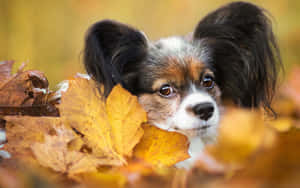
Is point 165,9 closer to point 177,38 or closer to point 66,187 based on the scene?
point 177,38

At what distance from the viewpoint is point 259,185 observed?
0.53 m

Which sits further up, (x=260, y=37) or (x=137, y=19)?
(x=260, y=37)

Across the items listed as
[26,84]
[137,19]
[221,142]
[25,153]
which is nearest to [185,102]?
[26,84]

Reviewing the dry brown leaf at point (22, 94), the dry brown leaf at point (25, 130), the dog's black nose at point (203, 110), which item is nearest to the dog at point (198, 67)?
the dog's black nose at point (203, 110)

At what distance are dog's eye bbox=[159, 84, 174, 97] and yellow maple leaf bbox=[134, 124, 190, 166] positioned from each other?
779 mm

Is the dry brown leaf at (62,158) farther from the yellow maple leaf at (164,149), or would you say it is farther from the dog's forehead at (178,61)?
the dog's forehead at (178,61)

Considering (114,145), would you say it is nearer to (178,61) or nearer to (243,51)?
(178,61)

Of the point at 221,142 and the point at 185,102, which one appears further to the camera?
the point at 185,102

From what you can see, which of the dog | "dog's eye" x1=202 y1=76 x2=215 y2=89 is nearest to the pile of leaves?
the dog

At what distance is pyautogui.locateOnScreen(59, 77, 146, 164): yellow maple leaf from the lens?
88 cm

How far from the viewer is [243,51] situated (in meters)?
1.75

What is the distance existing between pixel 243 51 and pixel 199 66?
0.26 metres

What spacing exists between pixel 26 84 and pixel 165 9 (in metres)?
4.56

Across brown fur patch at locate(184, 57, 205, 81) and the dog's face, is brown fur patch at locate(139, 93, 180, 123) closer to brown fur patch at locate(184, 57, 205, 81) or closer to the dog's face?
the dog's face
